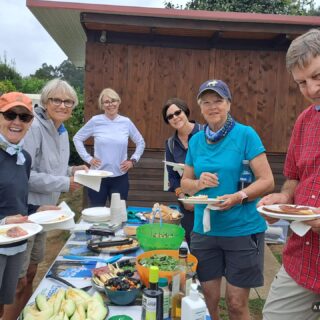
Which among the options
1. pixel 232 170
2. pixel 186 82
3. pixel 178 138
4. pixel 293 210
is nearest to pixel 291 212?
pixel 293 210

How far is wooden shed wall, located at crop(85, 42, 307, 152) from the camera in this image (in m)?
6.06

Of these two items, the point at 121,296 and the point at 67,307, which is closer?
the point at 67,307

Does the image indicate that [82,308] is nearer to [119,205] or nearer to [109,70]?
[119,205]

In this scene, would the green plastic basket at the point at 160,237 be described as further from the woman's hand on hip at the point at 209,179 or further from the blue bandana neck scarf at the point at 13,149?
the blue bandana neck scarf at the point at 13,149

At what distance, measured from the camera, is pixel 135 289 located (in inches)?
66.1

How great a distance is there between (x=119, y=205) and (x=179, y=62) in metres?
3.79

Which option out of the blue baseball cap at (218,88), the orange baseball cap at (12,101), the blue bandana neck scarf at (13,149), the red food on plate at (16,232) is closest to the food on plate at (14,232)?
the red food on plate at (16,232)

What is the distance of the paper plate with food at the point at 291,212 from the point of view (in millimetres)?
1516

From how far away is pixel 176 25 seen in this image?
556 cm

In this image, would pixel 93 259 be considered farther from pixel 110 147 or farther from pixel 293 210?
pixel 110 147

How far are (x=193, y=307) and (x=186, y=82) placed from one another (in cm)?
517

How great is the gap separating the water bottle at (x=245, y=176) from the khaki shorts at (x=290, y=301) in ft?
2.00

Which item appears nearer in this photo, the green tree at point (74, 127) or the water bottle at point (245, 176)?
the water bottle at point (245, 176)

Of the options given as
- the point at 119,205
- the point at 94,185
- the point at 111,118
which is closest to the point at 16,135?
the point at 94,185
